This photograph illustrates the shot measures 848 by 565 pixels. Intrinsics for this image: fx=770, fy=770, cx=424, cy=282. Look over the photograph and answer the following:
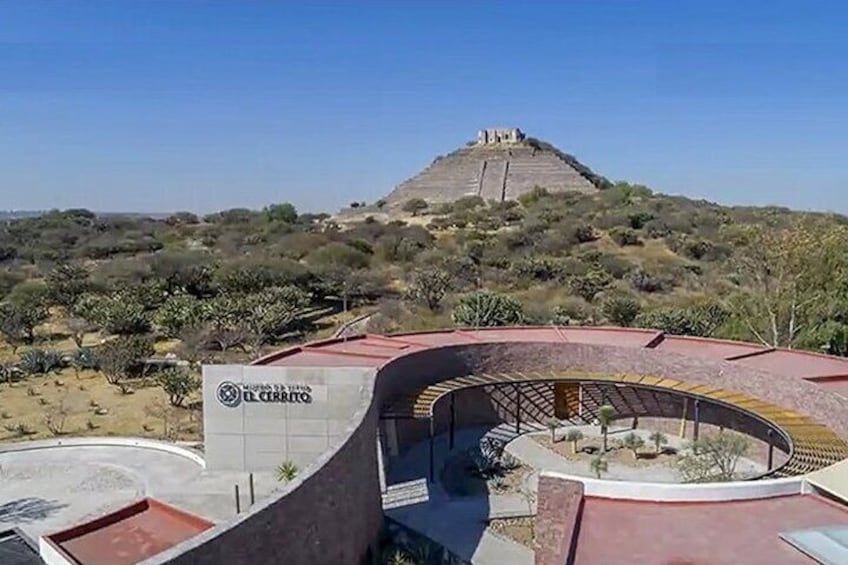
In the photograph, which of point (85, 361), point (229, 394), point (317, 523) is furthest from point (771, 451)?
point (85, 361)

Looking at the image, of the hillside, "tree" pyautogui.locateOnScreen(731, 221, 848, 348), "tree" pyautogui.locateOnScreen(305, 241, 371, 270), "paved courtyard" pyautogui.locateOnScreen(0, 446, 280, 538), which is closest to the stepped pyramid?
the hillside

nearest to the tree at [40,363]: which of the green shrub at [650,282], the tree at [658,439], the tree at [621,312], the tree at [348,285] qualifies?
the tree at [348,285]

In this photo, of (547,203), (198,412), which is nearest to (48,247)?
(547,203)

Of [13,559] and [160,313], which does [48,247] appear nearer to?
[160,313]

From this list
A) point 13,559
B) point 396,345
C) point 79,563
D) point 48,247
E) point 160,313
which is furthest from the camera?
point 48,247

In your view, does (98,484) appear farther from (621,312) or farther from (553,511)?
(621,312)

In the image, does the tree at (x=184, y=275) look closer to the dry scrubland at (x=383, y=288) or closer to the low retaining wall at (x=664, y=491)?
the dry scrubland at (x=383, y=288)

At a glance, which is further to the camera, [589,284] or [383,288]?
[383,288]

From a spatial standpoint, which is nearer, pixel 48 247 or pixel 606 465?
pixel 606 465
